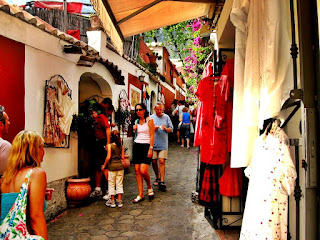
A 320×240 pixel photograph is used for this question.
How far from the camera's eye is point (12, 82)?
4742mm

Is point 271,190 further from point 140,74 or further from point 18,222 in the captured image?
point 140,74

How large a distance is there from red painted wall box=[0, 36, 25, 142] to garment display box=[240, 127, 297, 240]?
12.6 feet

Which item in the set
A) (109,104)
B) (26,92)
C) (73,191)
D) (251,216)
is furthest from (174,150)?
(251,216)

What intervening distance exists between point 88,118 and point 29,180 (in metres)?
4.52

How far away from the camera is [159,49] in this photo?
67.1 ft

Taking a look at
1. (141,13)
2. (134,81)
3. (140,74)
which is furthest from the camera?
(140,74)

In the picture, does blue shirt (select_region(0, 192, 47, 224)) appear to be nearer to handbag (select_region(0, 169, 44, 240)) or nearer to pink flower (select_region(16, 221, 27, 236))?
handbag (select_region(0, 169, 44, 240))

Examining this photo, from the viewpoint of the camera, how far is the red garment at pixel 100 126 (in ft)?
22.7

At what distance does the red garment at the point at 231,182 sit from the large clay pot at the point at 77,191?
3078mm

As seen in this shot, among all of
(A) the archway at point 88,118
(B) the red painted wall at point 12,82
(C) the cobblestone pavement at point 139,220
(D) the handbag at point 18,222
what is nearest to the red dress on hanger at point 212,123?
(C) the cobblestone pavement at point 139,220

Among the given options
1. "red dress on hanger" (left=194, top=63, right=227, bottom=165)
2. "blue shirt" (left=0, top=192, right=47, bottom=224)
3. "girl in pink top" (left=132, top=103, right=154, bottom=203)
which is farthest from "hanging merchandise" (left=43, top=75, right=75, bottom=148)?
"blue shirt" (left=0, top=192, right=47, bottom=224)

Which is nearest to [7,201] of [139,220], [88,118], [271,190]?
[271,190]

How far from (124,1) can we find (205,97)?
6.78ft

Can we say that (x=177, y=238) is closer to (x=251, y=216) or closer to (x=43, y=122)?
(x=251, y=216)
